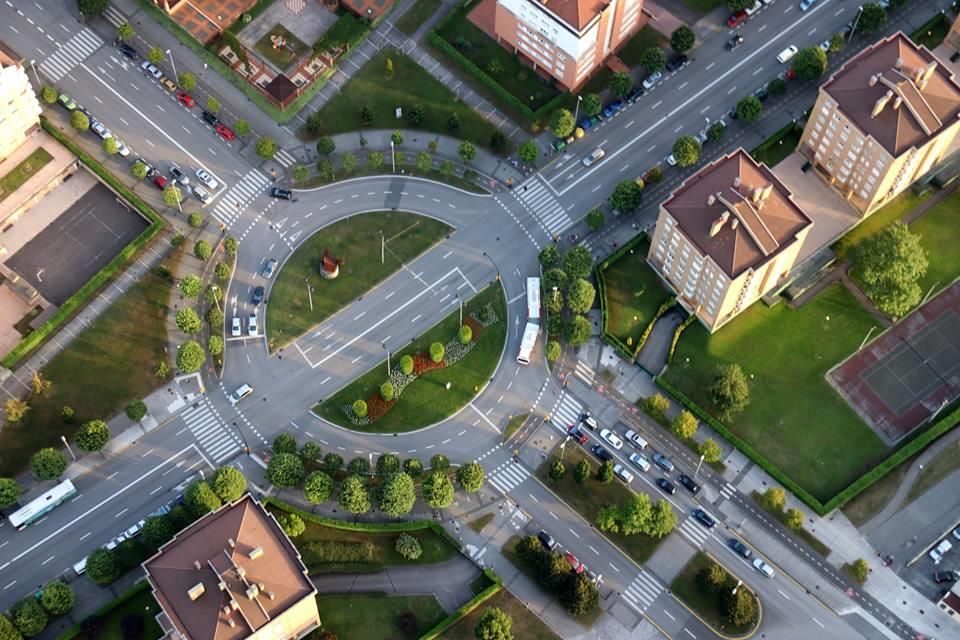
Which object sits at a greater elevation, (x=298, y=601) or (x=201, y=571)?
(x=201, y=571)
